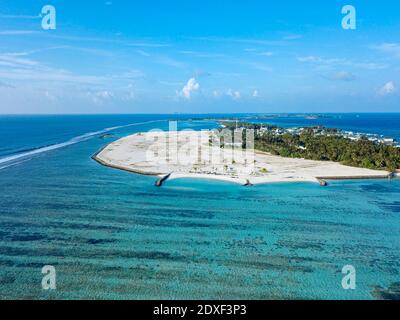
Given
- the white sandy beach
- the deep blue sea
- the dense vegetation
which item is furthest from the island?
the deep blue sea

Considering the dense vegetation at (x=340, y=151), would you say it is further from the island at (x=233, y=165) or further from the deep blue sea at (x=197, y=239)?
the deep blue sea at (x=197, y=239)

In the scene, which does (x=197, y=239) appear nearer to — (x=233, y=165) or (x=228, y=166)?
(x=228, y=166)

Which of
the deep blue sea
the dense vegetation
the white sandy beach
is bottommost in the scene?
the deep blue sea

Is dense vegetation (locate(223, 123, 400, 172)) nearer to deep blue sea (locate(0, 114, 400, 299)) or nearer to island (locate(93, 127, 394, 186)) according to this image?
island (locate(93, 127, 394, 186))

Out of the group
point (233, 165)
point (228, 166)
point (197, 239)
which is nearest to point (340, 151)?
point (233, 165)
